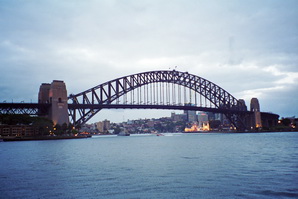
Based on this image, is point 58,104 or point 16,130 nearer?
point 58,104

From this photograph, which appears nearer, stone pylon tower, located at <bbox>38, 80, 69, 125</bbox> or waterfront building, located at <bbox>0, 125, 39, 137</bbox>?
stone pylon tower, located at <bbox>38, 80, 69, 125</bbox>

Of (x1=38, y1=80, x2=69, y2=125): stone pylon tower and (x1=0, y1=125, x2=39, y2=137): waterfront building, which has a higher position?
(x1=38, y1=80, x2=69, y2=125): stone pylon tower

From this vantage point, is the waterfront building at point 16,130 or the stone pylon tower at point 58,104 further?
the waterfront building at point 16,130

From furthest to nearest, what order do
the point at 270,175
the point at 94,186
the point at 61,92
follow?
the point at 61,92 → the point at 270,175 → the point at 94,186

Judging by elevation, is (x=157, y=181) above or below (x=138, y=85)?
below

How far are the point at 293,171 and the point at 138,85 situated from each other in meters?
70.3

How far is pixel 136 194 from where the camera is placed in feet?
40.3

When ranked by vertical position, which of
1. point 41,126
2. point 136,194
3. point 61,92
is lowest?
point 136,194

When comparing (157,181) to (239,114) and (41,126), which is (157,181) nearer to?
(41,126)

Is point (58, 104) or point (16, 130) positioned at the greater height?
point (58, 104)

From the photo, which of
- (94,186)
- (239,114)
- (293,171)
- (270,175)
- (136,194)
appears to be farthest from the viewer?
(239,114)

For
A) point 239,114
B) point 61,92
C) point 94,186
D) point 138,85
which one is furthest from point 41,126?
point 239,114

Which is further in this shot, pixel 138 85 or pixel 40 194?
pixel 138 85

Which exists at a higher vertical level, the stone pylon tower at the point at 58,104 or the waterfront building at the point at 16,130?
the stone pylon tower at the point at 58,104
